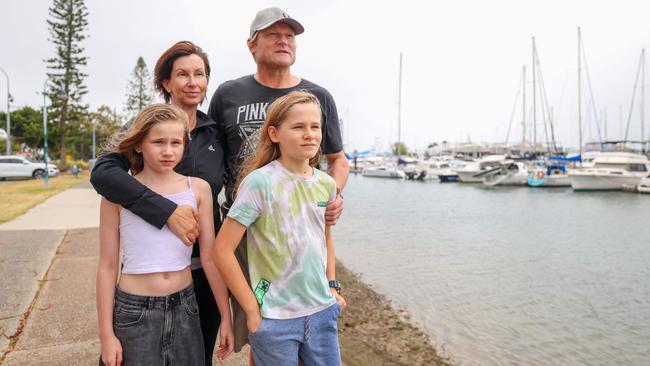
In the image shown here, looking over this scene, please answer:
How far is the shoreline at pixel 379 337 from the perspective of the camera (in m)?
4.87

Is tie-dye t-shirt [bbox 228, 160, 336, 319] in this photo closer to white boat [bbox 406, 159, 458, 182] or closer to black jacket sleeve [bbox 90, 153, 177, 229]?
black jacket sleeve [bbox 90, 153, 177, 229]

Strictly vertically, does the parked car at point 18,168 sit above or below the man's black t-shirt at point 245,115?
below

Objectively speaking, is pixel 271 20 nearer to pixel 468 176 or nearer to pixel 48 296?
pixel 48 296

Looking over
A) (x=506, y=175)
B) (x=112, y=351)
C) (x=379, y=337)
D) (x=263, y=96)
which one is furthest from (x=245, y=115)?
(x=506, y=175)

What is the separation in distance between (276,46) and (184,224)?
3.33ft

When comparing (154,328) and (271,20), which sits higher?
(271,20)

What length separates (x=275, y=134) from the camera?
2.00 meters

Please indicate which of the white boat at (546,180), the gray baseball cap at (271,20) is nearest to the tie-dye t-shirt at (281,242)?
the gray baseball cap at (271,20)

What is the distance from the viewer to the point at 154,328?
6.32 ft

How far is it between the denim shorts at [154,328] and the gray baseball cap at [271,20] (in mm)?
1331

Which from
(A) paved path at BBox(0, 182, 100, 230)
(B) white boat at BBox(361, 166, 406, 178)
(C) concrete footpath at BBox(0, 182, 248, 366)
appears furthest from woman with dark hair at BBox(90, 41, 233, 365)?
(B) white boat at BBox(361, 166, 406, 178)

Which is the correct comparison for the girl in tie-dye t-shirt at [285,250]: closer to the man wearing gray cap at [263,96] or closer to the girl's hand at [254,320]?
the girl's hand at [254,320]

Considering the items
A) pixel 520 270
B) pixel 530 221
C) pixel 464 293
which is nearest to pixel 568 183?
pixel 530 221

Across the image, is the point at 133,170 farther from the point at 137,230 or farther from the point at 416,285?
the point at 416,285
